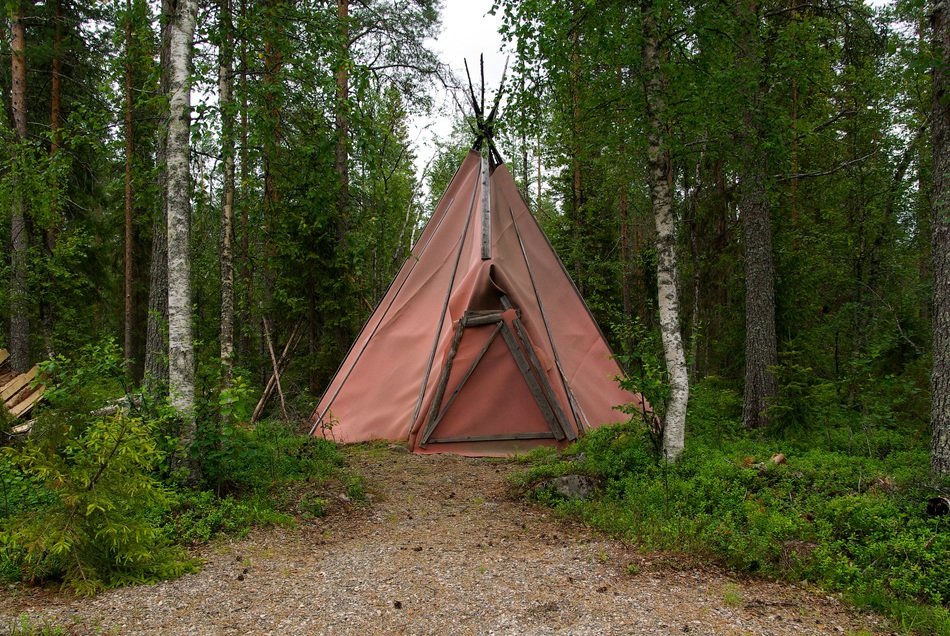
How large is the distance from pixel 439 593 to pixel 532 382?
4887mm

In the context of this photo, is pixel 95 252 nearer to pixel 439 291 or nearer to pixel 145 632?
pixel 439 291

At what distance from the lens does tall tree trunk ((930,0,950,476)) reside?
441 centimetres

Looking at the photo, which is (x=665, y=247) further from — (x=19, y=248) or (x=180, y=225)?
(x=19, y=248)

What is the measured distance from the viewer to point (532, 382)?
8516 millimetres

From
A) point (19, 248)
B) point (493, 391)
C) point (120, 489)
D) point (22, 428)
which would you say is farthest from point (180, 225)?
point (19, 248)

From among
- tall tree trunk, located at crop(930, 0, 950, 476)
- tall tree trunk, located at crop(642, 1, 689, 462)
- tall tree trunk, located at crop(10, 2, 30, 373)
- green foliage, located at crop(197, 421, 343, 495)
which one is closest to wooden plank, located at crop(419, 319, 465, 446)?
green foliage, located at crop(197, 421, 343, 495)

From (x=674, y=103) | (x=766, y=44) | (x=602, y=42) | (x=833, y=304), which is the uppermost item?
(x=766, y=44)

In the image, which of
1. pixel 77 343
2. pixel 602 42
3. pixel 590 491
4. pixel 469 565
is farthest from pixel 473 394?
pixel 77 343

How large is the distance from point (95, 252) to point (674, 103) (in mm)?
13993

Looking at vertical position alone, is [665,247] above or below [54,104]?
below

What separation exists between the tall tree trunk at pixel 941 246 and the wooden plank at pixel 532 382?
453 cm

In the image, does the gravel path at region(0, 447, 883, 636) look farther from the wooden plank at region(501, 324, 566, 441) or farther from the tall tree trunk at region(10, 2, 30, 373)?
the tall tree trunk at region(10, 2, 30, 373)

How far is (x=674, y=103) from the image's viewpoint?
21.3ft

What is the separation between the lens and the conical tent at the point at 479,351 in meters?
8.52
